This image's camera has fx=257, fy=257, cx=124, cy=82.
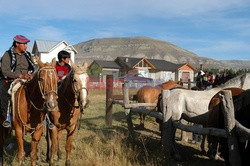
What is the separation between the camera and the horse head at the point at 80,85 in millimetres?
4746

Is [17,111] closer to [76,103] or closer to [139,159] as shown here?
[76,103]

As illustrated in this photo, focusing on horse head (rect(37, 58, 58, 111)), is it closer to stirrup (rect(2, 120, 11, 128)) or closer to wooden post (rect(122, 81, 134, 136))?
stirrup (rect(2, 120, 11, 128))

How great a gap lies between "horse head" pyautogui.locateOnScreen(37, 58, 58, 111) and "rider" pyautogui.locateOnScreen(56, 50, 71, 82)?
1840 millimetres

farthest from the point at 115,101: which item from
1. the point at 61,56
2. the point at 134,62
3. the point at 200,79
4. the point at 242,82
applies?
the point at 134,62

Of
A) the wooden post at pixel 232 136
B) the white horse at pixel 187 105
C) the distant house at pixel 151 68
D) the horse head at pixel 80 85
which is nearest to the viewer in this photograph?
the wooden post at pixel 232 136

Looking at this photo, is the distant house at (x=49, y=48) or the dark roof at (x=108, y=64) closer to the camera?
the distant house at (x=49, y=48)

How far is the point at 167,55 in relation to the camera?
6368 inches

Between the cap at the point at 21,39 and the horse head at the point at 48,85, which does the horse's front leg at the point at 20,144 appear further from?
the cap at the point at 21,39

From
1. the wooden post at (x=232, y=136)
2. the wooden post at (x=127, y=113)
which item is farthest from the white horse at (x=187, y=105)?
the wooden post at (x=127, y=113)

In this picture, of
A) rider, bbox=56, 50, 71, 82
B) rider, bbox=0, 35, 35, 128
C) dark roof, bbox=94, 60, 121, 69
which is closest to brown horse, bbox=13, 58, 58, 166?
rider, bbox=0, 35, 35, 128

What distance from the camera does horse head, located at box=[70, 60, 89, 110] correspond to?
4746mm

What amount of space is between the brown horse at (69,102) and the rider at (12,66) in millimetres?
797

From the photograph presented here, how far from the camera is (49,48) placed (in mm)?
43625

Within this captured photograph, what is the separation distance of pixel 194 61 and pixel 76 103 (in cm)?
15673
